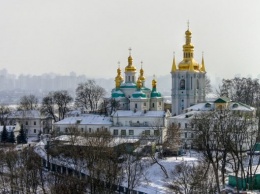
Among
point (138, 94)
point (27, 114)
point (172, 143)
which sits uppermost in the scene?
point (138, 94)

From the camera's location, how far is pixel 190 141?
35719mm

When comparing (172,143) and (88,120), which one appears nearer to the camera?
(172,143)

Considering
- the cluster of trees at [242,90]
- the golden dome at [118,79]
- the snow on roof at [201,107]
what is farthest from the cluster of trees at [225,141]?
the cluster of trees at [242,90]

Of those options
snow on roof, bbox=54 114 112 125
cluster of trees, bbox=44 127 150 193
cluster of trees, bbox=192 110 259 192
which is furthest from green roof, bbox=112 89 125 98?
cluster of trees, bbox=192 110 259 192

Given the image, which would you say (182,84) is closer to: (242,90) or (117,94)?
(117,94)

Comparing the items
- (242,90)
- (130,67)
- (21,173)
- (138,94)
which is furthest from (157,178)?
(242,90)

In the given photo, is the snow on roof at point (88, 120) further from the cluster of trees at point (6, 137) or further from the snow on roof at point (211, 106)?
the snow on roof at point (211, 106)

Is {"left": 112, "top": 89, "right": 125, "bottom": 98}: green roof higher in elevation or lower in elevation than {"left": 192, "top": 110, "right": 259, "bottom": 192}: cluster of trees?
higher

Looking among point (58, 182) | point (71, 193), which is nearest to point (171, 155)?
point (58, 182)

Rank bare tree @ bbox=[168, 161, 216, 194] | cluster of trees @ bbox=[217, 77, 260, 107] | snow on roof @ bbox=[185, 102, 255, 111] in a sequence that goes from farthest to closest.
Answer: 1. cluster of trees @ bbox=[217, 77, 260, 107]
2. snow on roof @ bbox=[185, 102, 255, 111]
3. bare tree @ bbox=[168, 161, 216, 194]

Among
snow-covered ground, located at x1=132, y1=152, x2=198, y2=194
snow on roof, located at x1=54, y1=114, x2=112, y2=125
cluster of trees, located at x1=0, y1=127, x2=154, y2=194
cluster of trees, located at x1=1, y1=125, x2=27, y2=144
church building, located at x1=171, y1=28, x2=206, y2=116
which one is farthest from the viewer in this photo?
church building, located at x1=171, y1=28, x2=206, y2=116

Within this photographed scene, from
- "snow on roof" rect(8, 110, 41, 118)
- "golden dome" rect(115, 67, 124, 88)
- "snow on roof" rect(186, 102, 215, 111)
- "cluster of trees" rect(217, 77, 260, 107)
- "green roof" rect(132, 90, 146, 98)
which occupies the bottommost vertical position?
"snow on roof" rect(8, 110, 41, 118)

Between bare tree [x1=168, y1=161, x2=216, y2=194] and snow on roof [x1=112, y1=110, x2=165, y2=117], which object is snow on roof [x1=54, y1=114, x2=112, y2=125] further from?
bare tree [x1=168, y1=161, x2=216, y2=194]

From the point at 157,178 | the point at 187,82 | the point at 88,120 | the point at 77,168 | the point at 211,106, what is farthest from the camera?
the point at 187,82
